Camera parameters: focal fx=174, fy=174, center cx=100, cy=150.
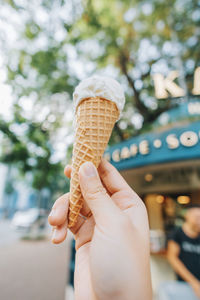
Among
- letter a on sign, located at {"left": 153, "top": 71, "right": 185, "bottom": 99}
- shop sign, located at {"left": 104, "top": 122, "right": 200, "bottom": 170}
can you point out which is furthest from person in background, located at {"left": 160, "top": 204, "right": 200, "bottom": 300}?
letter a on sign, located at {"left": 153, "top": 71, "right": 185, "bottom": 99}

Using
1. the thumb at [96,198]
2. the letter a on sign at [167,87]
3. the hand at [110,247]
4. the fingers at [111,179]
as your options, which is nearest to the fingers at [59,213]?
the hand at [110,247]

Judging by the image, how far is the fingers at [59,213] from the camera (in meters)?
1.18

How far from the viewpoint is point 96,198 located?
1116 mm

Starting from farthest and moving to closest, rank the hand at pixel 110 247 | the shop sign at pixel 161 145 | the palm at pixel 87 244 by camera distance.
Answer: the shop sign at pixel 161 145
the palm at pixel 87 244
the hand at pixel 110 247

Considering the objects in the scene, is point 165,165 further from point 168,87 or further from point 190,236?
point 190,236

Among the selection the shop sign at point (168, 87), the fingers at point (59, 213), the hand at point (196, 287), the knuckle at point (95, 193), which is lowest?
the hand at point (196, 287)

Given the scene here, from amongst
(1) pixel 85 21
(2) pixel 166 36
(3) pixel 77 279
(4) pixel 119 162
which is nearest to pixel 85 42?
(1) pixel 85 21

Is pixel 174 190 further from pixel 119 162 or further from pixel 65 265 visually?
pixel 65 265

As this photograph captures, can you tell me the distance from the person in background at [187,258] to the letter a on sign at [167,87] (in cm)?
349

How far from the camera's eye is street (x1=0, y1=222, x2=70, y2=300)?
465cm

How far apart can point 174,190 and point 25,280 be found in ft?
20.3

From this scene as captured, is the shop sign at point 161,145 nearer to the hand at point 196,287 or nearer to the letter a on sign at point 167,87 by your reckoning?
the letter a on sign at point 167,87

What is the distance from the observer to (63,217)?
1209 millimetres

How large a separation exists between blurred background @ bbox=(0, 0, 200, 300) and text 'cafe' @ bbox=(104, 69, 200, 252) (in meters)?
0.03
